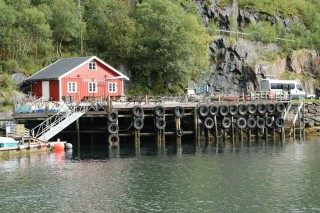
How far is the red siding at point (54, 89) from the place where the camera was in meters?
67.8

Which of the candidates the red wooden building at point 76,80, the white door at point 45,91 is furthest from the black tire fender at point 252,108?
the white door at point 45,91

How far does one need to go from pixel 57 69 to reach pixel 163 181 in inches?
1253

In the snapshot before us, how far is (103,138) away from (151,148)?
314 inches

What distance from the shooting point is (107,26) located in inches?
3371

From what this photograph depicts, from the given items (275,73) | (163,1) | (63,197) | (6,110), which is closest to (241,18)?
(275,73)

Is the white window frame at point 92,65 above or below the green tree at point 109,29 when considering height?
below

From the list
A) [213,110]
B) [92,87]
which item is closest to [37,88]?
[92,87]

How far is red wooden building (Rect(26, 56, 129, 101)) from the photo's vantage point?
Result: 67.9 m

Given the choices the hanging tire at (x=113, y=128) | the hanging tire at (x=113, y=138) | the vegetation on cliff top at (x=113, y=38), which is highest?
the vegetation on cliff top at (x=113, y=38)

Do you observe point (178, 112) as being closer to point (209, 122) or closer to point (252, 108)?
point (209, 122)

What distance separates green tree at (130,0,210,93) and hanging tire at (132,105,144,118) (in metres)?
17.8

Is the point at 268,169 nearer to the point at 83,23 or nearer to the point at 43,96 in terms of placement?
the point at 43,96

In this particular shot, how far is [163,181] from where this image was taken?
4212 cm

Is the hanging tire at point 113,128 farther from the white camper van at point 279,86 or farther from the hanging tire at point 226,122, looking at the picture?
the white camper van at point 279,86
